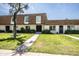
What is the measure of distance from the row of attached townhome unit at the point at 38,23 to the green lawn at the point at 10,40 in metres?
0.16

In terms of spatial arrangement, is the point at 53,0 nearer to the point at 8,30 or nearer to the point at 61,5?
the point at 61,5

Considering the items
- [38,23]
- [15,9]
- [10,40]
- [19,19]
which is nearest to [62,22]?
[38,23]

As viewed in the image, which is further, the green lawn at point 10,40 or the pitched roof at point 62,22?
the pitched roof at point 62,22

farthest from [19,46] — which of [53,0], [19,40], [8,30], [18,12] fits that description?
[53,0]

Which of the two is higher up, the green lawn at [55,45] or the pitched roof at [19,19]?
the pitched roof at [19,19]

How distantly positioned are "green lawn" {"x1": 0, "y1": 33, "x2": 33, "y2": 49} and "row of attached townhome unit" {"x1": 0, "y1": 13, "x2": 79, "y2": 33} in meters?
0.16

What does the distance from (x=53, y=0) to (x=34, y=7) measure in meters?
0.43

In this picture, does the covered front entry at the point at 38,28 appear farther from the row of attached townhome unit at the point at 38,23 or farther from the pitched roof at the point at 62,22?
the pitched roof at the point at 62,22

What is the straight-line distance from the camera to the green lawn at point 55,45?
412cm

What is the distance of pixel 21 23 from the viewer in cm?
439

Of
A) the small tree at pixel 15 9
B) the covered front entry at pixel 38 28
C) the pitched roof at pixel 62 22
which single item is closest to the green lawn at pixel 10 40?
the small tree at pixel 15 9

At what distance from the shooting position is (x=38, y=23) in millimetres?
4414

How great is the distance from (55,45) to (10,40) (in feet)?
3.17

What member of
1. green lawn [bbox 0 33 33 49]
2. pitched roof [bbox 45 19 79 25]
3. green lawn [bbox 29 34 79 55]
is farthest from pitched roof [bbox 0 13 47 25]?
green lawn [bbox 29 34 79 55]
